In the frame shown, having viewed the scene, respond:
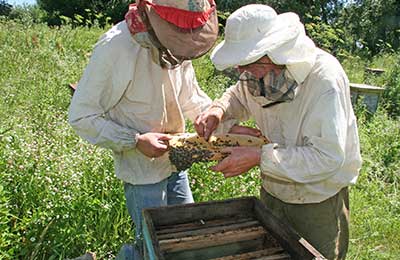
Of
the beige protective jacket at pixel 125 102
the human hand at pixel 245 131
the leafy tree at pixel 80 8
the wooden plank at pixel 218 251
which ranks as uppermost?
the beige protective jacket at pixel 125 102

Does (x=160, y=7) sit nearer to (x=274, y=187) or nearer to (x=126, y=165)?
(x=126, y=165)

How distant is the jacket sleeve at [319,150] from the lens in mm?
1728

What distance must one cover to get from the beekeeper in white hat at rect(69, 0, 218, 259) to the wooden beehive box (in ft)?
1.09

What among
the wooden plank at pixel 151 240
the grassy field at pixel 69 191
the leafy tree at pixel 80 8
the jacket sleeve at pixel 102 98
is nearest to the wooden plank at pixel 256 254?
the wooden plank at pixel 151 240

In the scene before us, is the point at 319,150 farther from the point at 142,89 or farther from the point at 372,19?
the point at 372,19

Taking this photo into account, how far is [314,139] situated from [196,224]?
629 millimetres

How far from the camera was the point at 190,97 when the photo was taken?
246 centimetres

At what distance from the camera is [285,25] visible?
5.80ft

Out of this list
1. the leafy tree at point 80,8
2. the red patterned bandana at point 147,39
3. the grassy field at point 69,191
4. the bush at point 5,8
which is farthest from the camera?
the bush at point 5,8

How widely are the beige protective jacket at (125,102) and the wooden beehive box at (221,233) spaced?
366 millimetres

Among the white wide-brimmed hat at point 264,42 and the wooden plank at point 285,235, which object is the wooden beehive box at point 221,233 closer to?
the wooden plank at point 285,235

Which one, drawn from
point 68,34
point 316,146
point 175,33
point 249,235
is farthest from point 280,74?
point 68,34

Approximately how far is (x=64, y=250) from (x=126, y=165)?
3.84 feet

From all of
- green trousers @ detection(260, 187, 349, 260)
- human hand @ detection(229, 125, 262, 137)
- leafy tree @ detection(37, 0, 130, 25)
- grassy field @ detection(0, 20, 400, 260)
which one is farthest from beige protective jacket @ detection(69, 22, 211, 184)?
leafy tree @ detection(37, 0, 130, 25)
